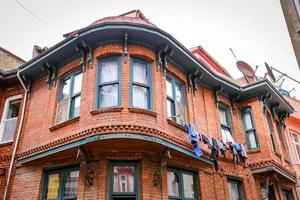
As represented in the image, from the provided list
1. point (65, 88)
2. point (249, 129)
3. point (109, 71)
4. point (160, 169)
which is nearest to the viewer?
point (160, 169)

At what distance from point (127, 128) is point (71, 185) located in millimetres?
2733

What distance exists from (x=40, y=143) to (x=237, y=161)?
7978 mm

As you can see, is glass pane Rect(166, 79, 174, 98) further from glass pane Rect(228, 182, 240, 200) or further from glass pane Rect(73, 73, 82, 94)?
glass pane Rect(228, 182, 240, 200)

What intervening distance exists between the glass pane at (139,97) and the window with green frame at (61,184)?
9.43ft

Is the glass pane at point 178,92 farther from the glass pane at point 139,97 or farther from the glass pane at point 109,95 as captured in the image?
the glass pane at point 109,95

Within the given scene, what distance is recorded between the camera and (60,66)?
11562 mm

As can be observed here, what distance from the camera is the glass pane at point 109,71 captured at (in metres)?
10.1

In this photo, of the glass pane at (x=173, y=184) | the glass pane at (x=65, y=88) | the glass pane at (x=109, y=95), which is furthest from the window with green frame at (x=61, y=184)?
the glass pane at (x=173, y=184)

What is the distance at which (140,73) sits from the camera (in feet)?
34.1

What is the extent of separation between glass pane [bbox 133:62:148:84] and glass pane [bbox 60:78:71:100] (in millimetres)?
2684

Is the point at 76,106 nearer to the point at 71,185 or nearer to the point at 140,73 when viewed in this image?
the point at 140,73

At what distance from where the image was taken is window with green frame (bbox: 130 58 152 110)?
9.84 metres

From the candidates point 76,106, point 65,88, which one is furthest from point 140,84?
point 65,88

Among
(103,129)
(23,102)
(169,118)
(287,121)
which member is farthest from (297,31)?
(287,121)
